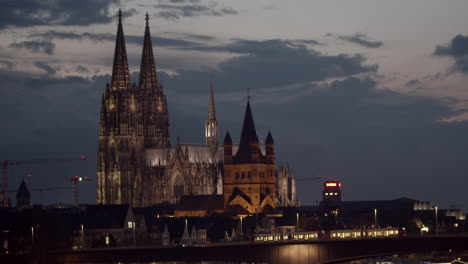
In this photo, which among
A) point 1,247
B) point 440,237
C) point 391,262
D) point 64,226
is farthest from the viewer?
point 391,262

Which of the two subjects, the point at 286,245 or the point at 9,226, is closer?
the point at 286,245

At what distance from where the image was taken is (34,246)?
494 ft

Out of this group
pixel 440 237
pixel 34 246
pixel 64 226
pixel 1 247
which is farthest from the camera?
pixel 64 226

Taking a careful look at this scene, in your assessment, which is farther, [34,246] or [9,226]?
[9,226]

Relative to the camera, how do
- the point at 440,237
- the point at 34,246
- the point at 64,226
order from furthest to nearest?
the point at 64,226, the point at 34,246, the point at 440,237

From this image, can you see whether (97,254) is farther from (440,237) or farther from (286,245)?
(440,237)

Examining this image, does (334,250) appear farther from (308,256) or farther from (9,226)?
(9,226)

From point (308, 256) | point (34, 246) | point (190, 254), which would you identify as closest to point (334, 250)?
point (308, 256)

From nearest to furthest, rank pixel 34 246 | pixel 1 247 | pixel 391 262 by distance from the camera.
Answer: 1. pixel 34 246
2. pixel 1 247
3. pixel 391 262

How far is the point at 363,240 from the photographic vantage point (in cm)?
13775

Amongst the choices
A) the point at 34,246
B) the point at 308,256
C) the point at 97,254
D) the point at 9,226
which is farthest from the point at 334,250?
the point at 9,226


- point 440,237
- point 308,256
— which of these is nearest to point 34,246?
point 308,256

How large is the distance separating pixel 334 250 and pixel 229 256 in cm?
1083

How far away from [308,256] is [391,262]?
57981 mm
